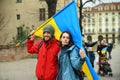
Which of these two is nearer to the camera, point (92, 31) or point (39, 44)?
point (39, 44)

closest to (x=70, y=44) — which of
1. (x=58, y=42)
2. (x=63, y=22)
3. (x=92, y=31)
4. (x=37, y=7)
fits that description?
(x=58, y=42)

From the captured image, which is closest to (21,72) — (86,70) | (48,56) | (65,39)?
(48,56)

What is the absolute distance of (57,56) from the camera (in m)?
7.56

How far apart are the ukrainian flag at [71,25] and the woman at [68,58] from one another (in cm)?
15

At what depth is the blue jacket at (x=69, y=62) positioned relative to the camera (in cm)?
699

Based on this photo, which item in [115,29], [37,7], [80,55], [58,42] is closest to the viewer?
[80,55]

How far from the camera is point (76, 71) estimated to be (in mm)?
7125

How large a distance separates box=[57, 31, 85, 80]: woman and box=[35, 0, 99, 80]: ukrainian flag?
154 millimetres

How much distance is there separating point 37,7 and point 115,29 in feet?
397

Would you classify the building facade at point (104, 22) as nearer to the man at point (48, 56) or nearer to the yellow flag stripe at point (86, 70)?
the man at point (48, 56)

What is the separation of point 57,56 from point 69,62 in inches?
19.5

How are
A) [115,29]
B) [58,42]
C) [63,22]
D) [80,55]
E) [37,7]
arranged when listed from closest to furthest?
[80,55], [58,42], [63,22], [37,7], [115,29]

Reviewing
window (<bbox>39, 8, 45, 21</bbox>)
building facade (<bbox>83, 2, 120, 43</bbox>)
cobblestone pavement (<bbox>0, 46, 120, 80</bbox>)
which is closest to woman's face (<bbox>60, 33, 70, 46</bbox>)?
cobblestone pavement (<bbox>0, 46, 120, 80</bbox>)

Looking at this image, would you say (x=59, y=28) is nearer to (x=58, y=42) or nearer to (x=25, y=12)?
(x=58, y=42)
